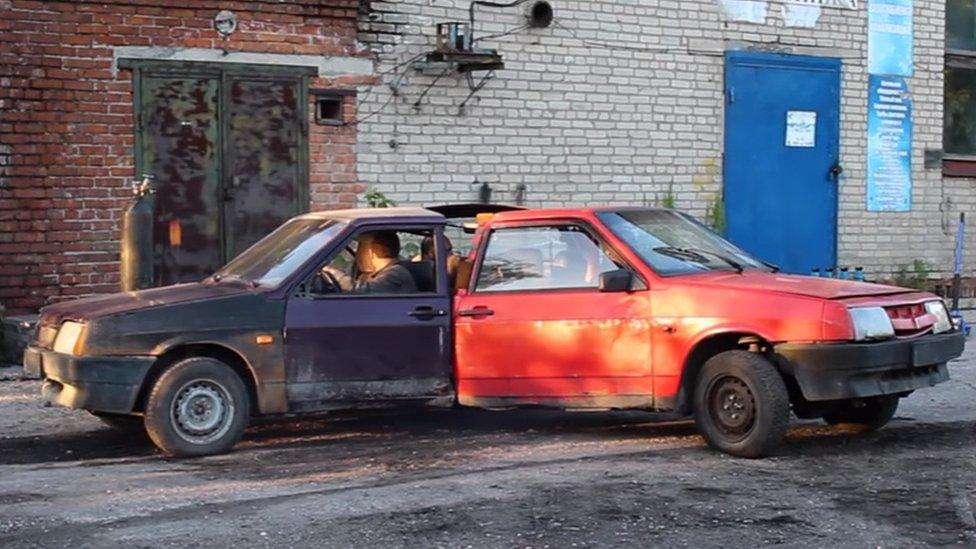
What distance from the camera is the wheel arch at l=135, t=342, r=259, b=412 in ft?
27.0

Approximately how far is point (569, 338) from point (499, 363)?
0.47 meters

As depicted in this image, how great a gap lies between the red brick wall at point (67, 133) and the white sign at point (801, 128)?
23.0ft

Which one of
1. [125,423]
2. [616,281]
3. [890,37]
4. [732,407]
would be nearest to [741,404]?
[732,407]

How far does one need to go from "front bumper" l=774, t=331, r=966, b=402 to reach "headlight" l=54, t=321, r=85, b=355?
13.2 feet

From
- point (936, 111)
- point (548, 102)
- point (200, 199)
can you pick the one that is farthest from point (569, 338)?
point (936, 111)

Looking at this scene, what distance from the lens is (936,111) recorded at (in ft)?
59.6

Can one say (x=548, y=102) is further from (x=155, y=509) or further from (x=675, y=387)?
(x=155, y=509)

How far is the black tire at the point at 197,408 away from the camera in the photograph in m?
8.12

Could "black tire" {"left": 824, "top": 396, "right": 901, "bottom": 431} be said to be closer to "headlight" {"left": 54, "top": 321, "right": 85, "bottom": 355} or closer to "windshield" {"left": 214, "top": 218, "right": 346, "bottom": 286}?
"windshield" {"left": 214, "top": 218, "right": 346, "bottom": 286}

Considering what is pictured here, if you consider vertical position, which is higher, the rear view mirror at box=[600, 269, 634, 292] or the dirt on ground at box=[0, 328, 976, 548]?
the rear view mirror at box=[600, 269, 634, 292]

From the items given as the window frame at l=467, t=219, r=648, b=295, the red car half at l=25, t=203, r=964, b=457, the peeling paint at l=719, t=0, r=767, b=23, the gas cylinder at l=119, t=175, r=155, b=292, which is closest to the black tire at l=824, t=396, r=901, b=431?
the red car half at l=25, t=203, r=964, b=457

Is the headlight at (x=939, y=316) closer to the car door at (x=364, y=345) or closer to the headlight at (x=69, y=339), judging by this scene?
the car door at (x=364, y=345)

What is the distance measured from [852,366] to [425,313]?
2600mm

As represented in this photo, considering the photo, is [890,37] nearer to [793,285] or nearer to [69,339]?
[793,285]
